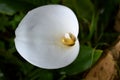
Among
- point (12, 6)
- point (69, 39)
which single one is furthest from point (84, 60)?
point (12, 6)

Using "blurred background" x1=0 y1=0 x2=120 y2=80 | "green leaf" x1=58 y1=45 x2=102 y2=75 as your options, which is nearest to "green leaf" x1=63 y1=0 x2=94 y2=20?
"blurred background" x1=0 y1=0 x2=120 y2=80

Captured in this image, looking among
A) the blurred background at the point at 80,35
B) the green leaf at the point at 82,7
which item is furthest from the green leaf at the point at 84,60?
the green leaf at the point at 82,7

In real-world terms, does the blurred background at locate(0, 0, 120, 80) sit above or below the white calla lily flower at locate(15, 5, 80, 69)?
below

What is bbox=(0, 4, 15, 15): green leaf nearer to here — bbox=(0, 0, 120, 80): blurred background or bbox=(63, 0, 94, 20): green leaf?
bbox=(0, 0, 120, 80): blurred background

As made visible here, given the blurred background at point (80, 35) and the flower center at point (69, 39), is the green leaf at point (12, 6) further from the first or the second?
Answer: the flower center at point (69, 39)

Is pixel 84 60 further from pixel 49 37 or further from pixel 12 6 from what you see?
pixel 12 6

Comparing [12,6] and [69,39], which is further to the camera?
[12,6]

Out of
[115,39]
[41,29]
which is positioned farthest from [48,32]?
[115,39]
